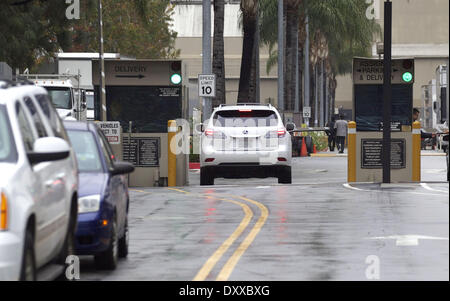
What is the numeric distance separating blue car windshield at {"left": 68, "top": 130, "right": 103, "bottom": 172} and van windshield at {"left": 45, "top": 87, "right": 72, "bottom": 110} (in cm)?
3301

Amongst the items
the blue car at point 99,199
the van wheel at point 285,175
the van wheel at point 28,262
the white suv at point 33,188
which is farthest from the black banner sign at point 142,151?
the van wheel at point 28,262

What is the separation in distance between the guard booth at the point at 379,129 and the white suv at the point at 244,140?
7.69ft

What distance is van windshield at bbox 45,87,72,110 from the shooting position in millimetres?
46688

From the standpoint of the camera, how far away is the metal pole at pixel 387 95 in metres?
26.5

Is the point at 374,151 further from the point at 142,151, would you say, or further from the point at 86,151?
the point at 86,151

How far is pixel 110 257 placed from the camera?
40.9 ft

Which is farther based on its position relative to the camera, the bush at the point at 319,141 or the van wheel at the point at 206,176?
the bush at the point at 319,141

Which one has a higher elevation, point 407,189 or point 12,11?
point 12,11

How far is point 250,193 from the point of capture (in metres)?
24.4

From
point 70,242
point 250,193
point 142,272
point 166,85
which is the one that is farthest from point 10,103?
point 166,85

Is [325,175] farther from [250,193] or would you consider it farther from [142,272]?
[142,272]
